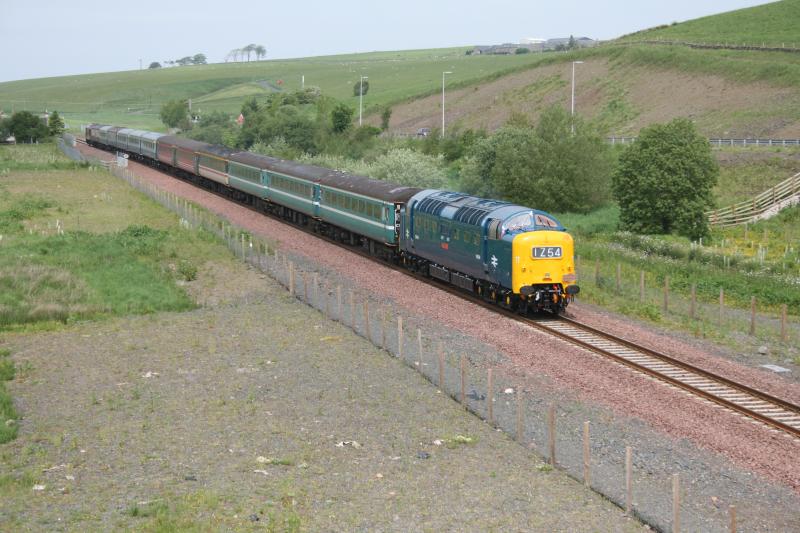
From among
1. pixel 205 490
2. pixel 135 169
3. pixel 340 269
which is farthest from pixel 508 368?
pixel 135 169

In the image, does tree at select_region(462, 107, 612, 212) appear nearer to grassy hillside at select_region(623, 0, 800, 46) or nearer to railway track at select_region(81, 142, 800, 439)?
railway track at select_region(81, 142, 800, 439)

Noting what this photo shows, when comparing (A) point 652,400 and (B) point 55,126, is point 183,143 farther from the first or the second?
(B) point 55,126

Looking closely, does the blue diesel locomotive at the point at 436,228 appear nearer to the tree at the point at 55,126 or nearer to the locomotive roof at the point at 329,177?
the locomotive roof at the point at 329,177

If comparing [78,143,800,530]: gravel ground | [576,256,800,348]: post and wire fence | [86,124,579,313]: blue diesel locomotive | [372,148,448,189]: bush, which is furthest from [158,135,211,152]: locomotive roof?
[78,143,800,530]: gravel ground

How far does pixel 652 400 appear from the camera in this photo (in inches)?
847

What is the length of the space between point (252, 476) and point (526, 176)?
43560 mm

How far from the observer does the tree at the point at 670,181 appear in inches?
2060

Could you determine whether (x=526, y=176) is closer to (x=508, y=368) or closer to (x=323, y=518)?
(x=508, y=368)

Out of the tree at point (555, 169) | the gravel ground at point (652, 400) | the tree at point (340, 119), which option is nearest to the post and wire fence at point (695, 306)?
the gravel ground at point (652, 400)

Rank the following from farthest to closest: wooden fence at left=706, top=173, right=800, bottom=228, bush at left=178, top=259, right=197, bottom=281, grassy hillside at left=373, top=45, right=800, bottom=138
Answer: grassy hillside at left=373, top=45, right=800, bottom=138, wooden fence at left=706, top=173, right=800, bottom=228, bush at left=178, top=259, right=197, bottom=281

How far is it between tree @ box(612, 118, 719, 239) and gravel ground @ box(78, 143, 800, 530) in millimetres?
22059

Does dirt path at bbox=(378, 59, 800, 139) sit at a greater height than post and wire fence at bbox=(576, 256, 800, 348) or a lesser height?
greater

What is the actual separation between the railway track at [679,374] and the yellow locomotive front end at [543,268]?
721 millimetres

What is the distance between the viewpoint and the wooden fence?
59.2 meters
